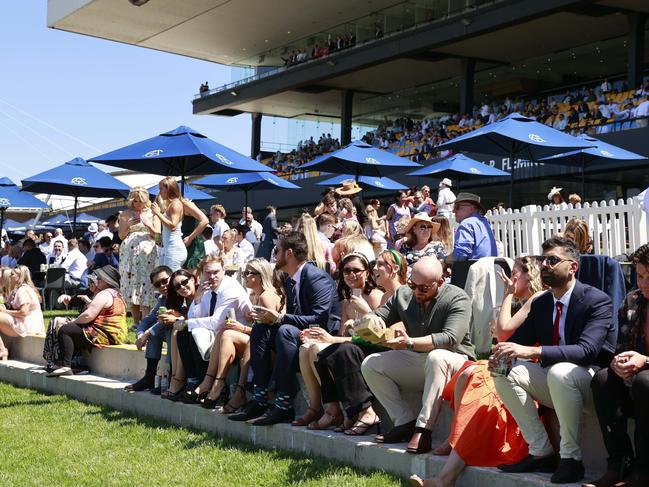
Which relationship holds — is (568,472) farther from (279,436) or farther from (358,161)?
(358,161)

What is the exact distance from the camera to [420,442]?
20.2 ft

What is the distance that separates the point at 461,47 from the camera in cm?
3422

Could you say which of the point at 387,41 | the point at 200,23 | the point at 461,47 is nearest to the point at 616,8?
the point at 461,47

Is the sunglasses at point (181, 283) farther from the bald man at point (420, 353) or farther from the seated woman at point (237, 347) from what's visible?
the bald man at point (420, 353)

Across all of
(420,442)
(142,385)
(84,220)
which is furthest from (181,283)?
(84,220)

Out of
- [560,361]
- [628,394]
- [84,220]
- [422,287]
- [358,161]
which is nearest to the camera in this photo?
[628,394]

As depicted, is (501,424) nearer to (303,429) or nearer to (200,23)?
(303,429)

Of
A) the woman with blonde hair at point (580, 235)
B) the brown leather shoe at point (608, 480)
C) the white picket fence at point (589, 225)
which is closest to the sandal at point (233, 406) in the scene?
the woman with blonde hair at point (580, 235)

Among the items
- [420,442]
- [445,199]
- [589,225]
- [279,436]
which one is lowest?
[279,436]

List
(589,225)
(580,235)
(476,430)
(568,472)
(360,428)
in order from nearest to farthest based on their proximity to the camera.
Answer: (568,472) < (476,430) < (360,428) < (580,235) < (589,225)

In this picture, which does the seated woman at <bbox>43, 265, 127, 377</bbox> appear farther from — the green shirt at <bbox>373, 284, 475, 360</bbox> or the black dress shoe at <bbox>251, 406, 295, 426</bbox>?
the green shirt at <bbox>373, 284, 475, 360</bbox>

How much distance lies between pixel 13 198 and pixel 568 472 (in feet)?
60.4

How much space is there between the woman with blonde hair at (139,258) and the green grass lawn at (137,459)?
2.87 meters

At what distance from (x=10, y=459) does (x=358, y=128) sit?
42.6 metres
